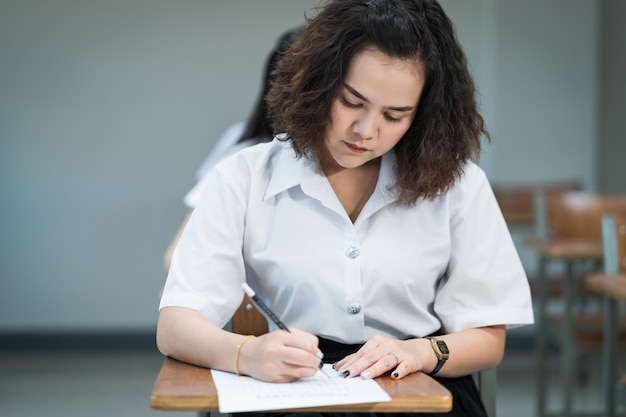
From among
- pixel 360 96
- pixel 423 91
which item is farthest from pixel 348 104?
pixel 423 91

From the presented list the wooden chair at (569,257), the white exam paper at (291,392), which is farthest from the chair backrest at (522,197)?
the white exam paper at (291,392)

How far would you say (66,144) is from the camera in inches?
231

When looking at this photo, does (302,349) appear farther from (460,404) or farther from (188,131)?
(188,131)

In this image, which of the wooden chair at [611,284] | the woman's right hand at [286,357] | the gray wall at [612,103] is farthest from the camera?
the gray wall at [612,103]

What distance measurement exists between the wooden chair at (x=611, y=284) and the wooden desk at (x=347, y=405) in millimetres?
1424

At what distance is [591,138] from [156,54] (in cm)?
278

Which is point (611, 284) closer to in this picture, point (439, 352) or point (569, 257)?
point (569, 257)

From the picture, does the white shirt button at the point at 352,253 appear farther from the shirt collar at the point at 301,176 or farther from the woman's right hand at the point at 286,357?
the woman's right hand at the point at 286,357

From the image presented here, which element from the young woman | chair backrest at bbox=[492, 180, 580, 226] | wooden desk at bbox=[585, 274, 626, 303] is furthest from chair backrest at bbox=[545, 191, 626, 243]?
the young woman

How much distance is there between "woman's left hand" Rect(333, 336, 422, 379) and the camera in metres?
1.54

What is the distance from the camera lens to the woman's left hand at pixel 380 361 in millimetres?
1542

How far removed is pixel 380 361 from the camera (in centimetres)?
155

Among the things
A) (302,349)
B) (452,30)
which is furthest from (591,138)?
(302,349)

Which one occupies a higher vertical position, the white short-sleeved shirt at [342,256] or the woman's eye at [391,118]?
the woman's eye at [391,118]
